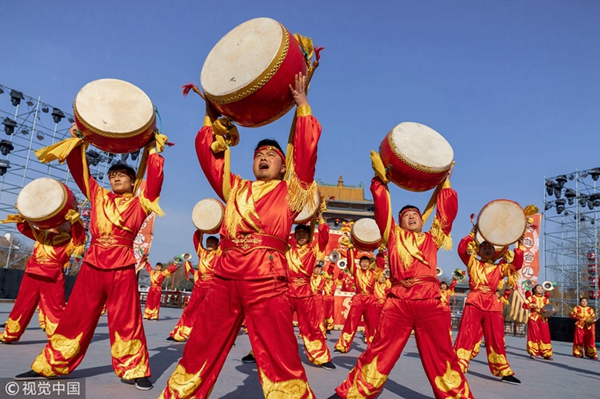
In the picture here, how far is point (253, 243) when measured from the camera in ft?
9.88

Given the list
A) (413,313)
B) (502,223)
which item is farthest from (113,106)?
(502,223)

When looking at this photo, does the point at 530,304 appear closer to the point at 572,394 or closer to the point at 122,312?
the point at 572,394

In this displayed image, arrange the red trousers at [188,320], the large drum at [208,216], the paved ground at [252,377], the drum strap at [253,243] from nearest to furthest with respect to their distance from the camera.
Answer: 1. the drum strap at [253,243]
2. the paved ground at [252,377]
3. the large drum at [208,216]
4. the red trousers at [188,320]

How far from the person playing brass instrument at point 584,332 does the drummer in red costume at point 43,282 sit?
43.8 ft

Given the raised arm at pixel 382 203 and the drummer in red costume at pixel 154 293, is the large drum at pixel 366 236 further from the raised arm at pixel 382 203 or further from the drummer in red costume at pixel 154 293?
the drummer in red costume at pixel 154 293

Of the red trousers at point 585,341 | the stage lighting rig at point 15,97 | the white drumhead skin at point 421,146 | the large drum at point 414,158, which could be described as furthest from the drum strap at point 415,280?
the stage lighting rig at point 15,97

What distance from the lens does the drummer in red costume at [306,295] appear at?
22.3 feet

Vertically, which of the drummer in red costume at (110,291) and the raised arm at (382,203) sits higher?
the raised arm at (382,203)

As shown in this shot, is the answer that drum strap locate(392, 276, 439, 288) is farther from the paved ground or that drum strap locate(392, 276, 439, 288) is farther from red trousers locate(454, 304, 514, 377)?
red trousers locate(454, 304, 514, 377)

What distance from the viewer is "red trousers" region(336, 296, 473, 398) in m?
4.04

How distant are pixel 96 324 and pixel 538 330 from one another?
37.8 feet

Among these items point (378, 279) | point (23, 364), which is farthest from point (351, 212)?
point (23, 364)

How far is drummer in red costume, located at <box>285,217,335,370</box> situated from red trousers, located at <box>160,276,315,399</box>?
3.99 meters

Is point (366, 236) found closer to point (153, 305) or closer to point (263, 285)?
point (263, 285)
